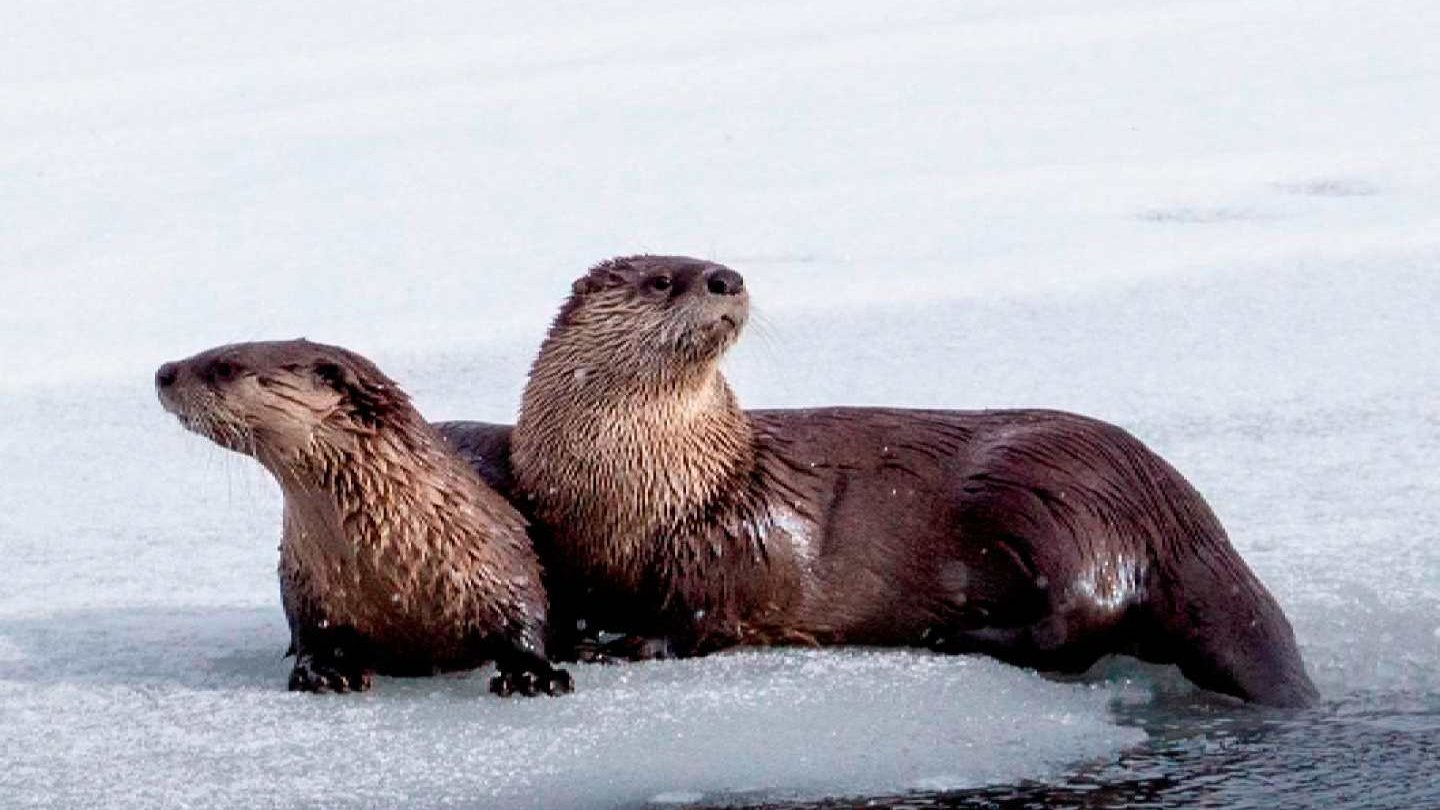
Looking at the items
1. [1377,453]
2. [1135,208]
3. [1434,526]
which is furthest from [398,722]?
[1135,208]

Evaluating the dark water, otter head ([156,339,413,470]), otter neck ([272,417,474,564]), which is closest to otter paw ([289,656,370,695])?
otter neck ([272,417,474,564])

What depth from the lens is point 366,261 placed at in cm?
670

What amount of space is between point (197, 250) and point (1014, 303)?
2.02 metres

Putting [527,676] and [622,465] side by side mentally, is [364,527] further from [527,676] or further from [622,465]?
[622,465]

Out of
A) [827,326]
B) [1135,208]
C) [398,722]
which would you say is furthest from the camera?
[1135,208]

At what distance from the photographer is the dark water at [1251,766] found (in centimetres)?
345

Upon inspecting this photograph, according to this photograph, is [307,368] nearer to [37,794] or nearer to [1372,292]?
[37,794]

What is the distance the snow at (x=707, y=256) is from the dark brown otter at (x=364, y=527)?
7 cm

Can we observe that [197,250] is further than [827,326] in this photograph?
Yes

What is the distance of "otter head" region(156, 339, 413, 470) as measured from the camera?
377cm

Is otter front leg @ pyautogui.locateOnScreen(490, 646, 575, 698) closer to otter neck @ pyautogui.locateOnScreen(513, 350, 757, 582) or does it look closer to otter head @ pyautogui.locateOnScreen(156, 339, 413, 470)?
otter neck @ pyautogui.locateOnScreen(513, 350, 757, 582)

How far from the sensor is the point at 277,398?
12.4 ft

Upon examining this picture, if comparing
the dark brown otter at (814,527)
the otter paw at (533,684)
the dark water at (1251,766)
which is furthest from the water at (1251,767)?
the otter paw at (533,684)

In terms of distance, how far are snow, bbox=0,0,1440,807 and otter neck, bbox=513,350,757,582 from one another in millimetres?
211
